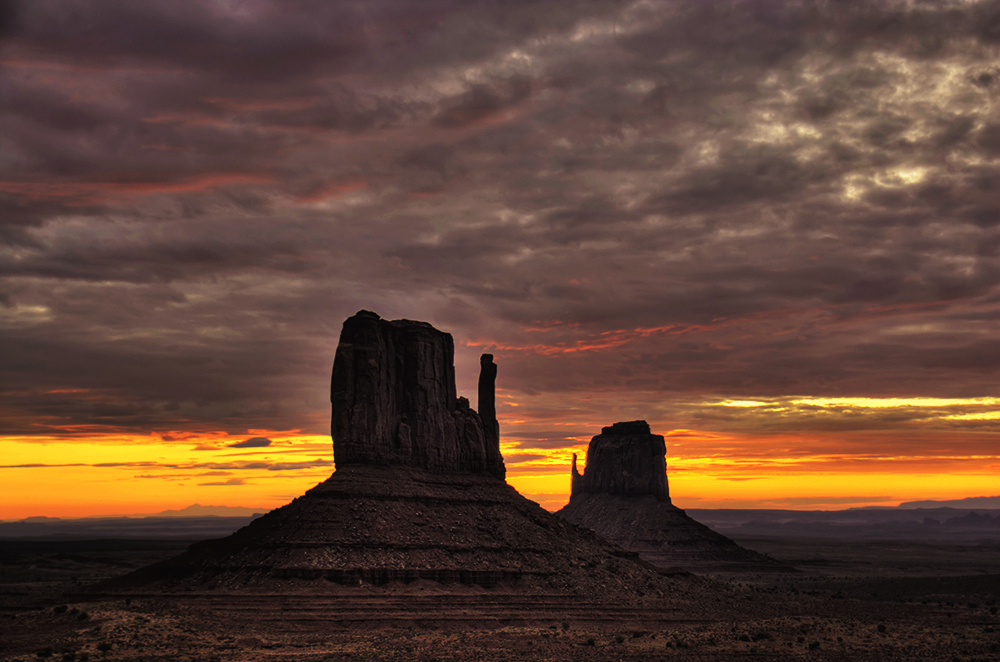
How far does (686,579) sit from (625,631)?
109ft

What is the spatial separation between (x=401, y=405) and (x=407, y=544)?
20218 mm

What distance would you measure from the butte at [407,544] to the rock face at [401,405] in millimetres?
133

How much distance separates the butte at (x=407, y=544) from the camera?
8388 centimetres

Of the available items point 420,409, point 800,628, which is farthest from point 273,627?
point 800,628

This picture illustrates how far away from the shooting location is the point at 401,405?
356 feet

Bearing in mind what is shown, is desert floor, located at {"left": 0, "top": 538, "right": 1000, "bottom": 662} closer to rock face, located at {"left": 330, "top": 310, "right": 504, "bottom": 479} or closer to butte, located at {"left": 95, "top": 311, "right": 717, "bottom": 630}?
butte, located at {"left": 95, "top": 311, "right": 717, "bottom": 630}

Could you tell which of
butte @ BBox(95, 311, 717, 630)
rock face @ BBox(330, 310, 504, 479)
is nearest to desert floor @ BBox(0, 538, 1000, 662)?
butte @ BBox(95, 311, 717, 630)

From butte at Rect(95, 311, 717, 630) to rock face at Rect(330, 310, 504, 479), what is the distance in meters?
0.13

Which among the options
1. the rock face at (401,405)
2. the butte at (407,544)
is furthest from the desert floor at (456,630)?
the rock face at (401,405)

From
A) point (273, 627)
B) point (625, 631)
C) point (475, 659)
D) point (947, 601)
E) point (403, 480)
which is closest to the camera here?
point (475, 659)

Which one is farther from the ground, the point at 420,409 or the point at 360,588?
the point at 420,409

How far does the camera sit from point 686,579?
112500 millimetres

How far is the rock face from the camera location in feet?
334

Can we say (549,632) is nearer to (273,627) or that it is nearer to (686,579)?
(273,627)
